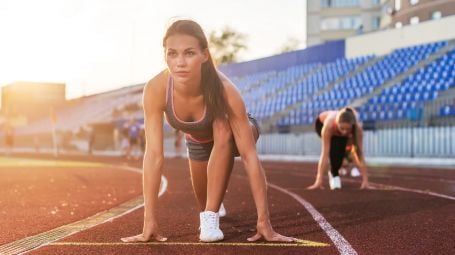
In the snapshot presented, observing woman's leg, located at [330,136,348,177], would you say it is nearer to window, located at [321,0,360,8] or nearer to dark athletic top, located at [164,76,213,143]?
dark athletic top, located at [164,76,213,143]

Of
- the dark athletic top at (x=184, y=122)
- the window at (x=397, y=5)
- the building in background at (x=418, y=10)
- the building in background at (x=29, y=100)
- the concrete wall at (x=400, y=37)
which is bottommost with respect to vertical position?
the dark athletic top at (x=184, y=122)

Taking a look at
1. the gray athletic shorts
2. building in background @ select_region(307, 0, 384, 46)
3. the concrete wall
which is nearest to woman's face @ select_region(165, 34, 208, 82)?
the gray athletic shorts

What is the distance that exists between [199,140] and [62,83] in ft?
254

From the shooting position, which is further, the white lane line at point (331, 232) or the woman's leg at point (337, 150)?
the woman's leg at point (337, 150)

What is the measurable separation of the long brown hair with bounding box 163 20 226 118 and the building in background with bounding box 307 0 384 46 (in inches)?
2682

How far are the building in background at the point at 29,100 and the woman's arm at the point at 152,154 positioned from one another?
241 ft

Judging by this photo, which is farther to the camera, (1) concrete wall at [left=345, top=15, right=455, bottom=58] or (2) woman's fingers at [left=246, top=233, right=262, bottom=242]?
(1) concrete wall at [left=345, top=15, right=455, bottom=58]

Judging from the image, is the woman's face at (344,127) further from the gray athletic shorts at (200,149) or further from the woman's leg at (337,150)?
the gray athletic shorts at (200,149)

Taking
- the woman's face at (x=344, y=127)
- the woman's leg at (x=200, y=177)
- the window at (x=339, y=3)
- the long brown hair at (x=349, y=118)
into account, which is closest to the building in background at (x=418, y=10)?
the window at (x=339, y=3)

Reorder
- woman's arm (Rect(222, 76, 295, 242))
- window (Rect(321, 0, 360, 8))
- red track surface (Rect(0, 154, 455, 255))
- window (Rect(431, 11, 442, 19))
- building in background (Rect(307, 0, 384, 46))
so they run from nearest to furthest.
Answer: red track surface (Rect(0, 154, 455, 255)) < woman's arm (Rect(222, 76, 295, 242)) < window (Rect(431, 11, 442, 19)) < building in background (Rect(307, 0, 384, 46)) < window (Rect(321, 0, 360, 8))

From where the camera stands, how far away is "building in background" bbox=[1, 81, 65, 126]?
75.4m

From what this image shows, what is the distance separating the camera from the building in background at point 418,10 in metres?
46.5

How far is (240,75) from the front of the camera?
44906 millimetres

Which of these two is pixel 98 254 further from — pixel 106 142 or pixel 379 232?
pixel 106 142
